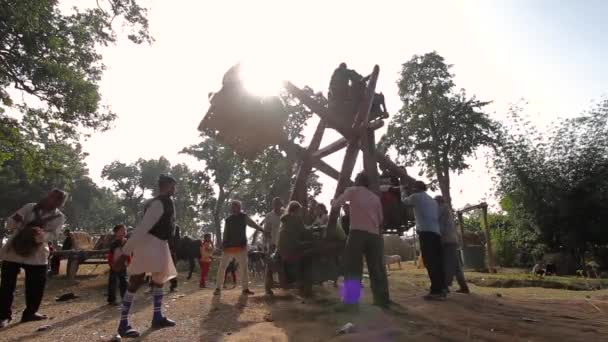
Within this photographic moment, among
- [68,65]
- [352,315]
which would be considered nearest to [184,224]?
[68,65]

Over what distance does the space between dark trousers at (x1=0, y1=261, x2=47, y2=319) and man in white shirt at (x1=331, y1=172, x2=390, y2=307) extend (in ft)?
15.9

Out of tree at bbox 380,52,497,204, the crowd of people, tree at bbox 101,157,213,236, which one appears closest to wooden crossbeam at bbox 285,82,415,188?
the crowd of people

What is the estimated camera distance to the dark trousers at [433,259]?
257 inches

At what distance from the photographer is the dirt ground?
4137mm

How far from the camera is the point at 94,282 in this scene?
40.4 ft

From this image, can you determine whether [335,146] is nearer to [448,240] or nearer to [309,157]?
[309,157]

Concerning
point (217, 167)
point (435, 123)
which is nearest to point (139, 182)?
point (217, 167)

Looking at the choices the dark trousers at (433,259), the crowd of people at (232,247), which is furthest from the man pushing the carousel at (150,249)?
the dark trousers at (433,259)

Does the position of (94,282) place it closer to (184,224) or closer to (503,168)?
(503,168)

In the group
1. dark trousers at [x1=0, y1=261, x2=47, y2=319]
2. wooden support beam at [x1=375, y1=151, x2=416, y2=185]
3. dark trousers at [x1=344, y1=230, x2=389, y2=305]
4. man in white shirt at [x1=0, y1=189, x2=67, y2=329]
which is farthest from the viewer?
wooden support beam at [x1=375, y1=151, x2=416, y2=185]

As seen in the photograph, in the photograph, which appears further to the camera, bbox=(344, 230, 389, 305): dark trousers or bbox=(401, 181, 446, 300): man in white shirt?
bbox=(401, 181, 446, 300): man in white shirt

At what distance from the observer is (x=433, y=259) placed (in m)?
6.64

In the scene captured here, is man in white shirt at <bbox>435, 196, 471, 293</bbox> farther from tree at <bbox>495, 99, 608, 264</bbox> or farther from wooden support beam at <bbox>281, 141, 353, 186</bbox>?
tree at <bbox>495, 99, 608, 264</bbox>

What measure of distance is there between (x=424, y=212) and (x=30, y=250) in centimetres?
636
